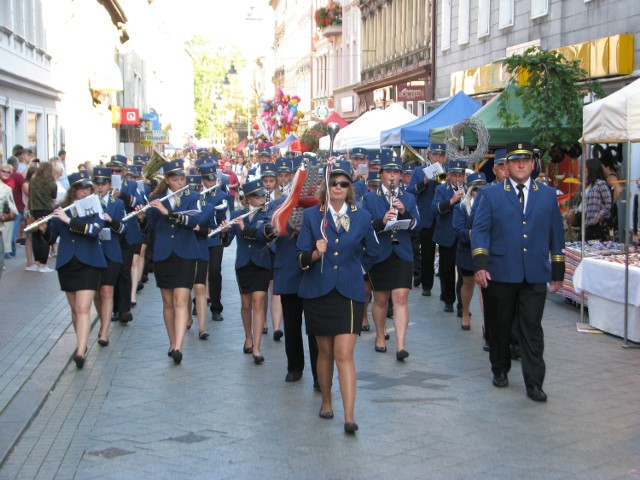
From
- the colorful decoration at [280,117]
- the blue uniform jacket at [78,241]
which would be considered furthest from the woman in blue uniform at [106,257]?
the colorful decoration at [280,117]

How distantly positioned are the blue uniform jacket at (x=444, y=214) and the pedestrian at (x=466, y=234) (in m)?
0.98

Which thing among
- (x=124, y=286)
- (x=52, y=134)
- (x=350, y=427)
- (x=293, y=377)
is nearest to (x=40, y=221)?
(x=293, y=377)

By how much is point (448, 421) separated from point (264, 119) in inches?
1479

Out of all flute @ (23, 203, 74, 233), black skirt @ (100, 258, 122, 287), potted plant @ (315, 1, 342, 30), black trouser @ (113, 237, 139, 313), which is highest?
potted plant @ (315, 1, 342, 30)

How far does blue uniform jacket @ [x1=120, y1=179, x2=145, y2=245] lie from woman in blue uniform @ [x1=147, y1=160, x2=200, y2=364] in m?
2.41

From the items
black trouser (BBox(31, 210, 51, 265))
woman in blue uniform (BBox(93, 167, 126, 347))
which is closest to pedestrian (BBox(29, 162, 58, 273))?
black trouser (BBox(31, 210, 51, 265))

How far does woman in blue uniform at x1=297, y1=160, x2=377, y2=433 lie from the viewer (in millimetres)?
7211

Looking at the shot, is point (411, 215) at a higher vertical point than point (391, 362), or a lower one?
higher

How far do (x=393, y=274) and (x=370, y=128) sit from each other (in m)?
13.4

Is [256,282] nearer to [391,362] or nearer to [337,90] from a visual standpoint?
[391,362]

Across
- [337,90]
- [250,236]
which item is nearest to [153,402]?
[250,236]

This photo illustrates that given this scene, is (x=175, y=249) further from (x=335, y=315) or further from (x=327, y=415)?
(x=335, y=315)

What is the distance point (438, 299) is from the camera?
14281 millimetres

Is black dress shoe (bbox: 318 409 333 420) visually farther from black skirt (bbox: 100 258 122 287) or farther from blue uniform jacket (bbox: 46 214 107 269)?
black skirt (bbox: 100 258 122 287)
